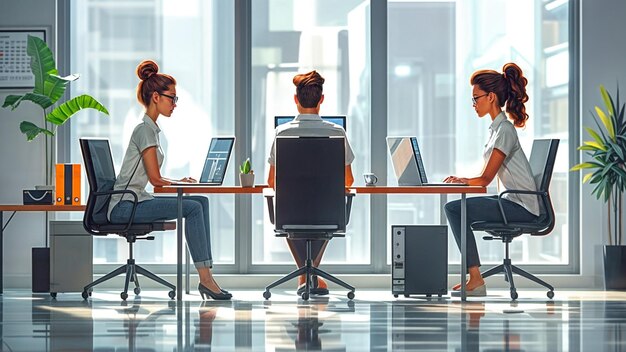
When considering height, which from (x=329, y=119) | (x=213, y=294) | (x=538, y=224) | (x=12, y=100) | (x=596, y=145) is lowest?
(x=213, y=294)

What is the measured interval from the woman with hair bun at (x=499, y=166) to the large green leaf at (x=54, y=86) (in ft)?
9.12

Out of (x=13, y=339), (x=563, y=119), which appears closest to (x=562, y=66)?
(x=563, y=119)

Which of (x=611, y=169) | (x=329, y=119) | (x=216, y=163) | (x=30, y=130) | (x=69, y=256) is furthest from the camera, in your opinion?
(x=611, y=169)

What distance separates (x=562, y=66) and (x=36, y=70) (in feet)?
12.9

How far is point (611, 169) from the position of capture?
271 inches

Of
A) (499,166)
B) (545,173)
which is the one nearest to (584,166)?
(545,173)

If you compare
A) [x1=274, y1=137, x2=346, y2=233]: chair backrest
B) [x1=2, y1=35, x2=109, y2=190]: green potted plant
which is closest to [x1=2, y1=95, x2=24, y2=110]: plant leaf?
[x1=2, y1=35, x2=109, y2=190]: green potted plant

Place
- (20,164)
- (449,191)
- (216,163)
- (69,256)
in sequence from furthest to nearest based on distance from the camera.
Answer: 1. (20,164)
2. (69,256)
3. (216,163)
4. (449,191)

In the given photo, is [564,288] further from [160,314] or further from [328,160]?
[160,314]

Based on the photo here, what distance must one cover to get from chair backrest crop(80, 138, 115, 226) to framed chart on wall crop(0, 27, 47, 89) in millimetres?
1534

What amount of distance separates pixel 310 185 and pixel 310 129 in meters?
0.43

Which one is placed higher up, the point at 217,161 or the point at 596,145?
the point at 596,145

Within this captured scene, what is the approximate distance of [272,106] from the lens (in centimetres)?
739

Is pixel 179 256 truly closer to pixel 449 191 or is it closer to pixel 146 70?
pixel 146 70
